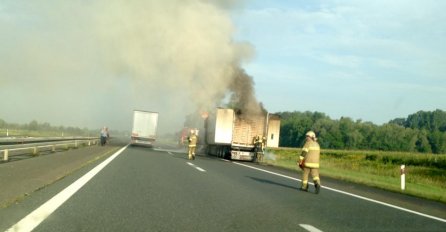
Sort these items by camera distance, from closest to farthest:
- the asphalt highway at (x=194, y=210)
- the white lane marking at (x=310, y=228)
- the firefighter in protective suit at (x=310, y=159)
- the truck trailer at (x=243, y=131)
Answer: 1. the asphalt highway at (x=194, y=210)
2. the white lane marking at (x=310, y=228)
3. the firefighter in protective suit at (x=310, y=159)
4. the truck trailer at (x=243, y=131)

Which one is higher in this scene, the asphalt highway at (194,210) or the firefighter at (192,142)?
the firefighter at (192,142)

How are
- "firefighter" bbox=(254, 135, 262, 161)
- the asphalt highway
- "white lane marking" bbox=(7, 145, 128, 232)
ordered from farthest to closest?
"firefighter" bbox=(254, 135, 262, 161) → the asphalt highway → "white lane marking" bbox=(7, 145, 128, 232)

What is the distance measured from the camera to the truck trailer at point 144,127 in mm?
52031

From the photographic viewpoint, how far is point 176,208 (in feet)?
29.3

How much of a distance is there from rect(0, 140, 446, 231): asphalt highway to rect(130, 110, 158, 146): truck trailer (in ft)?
127

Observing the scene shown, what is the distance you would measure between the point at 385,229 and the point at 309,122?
143 metres

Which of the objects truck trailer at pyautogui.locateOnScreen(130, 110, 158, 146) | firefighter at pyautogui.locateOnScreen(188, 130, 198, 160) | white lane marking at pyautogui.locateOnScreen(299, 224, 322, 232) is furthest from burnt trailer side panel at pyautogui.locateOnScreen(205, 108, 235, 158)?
white lane marking at pyautogui.locateOnScreen(299, 224, 322, 232)

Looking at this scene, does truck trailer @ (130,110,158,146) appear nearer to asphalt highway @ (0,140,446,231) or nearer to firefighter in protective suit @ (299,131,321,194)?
asphalt highway @ (0,140,446,231)

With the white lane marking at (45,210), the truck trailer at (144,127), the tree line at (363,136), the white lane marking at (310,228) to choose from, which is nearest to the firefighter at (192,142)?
the white lane marking at (45,210)

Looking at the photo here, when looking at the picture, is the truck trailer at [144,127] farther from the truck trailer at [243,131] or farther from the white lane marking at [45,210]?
the white lane marking at [45,210]

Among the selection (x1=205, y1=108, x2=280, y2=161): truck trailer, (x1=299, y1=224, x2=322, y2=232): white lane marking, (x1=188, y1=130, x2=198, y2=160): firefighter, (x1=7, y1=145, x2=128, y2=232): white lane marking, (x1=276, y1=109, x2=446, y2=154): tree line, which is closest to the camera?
(x1=7, y1=145, x2=128, y2=232): white lane marking

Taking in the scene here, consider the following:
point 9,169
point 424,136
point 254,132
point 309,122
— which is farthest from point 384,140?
point 9,169

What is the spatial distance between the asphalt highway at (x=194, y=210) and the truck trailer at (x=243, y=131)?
19.9 meters

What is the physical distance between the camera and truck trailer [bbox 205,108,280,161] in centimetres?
3350
